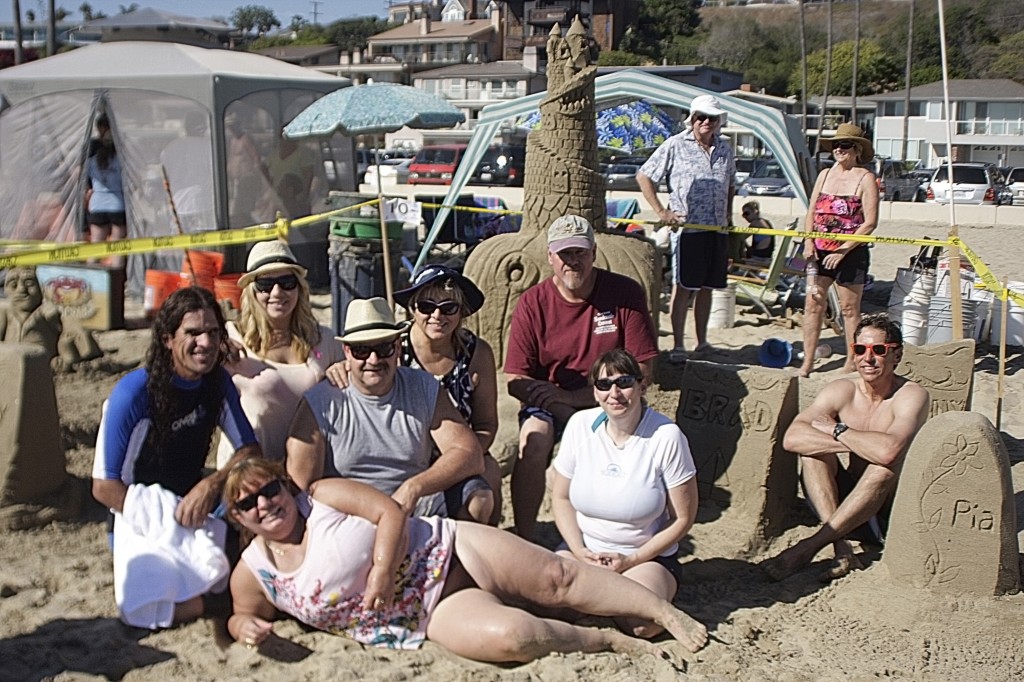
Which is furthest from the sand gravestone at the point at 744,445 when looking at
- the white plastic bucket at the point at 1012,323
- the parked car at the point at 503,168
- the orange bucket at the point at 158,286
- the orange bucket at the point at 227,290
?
the parked car at the point at 503,168

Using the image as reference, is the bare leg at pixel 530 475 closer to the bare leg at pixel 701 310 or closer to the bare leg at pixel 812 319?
the bare leg at pixel 812 319

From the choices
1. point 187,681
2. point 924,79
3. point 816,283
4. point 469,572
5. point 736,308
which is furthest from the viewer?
point 924,79

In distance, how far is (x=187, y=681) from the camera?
316cm

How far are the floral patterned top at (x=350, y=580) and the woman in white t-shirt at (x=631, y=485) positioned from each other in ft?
2.03

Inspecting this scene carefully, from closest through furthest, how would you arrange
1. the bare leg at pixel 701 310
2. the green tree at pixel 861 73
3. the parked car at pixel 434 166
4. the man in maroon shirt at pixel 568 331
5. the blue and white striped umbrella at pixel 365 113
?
the man in maroon shirt at pixel 568 331, the bare leg at pixel 701 310, the blue and white striped umbrella at pixel 365 113, the parked car at pixel 434 166, the green tree at pixel 861 73

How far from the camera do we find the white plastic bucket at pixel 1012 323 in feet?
25.1

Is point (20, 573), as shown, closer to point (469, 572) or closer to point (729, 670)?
point (469, 572)

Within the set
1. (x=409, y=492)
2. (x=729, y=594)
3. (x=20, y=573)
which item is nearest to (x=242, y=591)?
(x=409, y=492)

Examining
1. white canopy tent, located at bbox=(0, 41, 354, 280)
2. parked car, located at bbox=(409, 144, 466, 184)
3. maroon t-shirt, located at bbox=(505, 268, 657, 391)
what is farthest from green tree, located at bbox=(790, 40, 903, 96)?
maroon t-shirt, located at bbox=(505, 268, 657, 391)

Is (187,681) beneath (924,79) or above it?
beneath

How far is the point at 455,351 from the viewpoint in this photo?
4117 millimetres

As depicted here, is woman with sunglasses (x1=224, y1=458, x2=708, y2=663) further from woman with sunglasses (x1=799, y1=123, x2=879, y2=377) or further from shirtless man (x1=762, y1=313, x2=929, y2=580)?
woman with sunglasses (x1=799, y1=123, x2=879, y2=377)

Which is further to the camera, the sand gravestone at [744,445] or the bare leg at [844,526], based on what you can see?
the sand gravestone at [744,445]

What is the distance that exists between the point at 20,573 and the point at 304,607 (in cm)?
123
